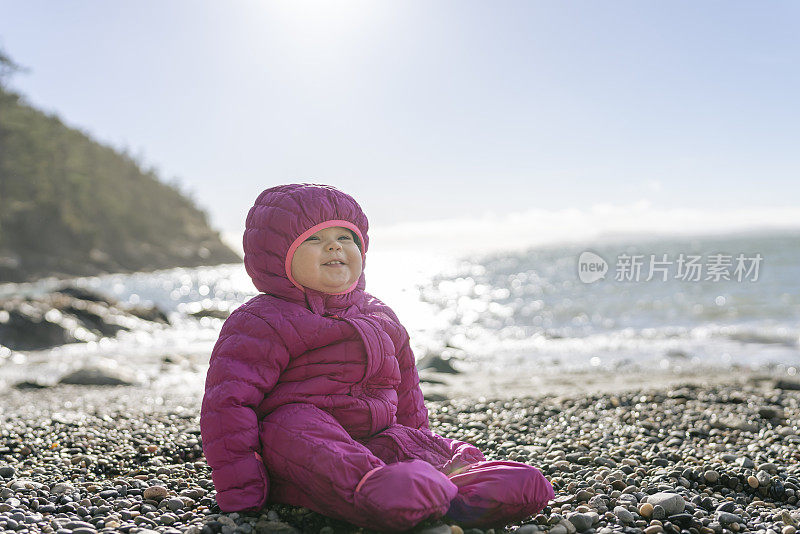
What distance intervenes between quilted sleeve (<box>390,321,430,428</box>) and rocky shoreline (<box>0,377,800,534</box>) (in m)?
0.83

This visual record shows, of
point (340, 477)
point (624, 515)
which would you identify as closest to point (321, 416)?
point (340, 477)

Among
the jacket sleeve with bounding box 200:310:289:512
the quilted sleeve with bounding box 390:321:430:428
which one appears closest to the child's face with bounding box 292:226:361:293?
the jacket sleeve with bounding box 200:310:289:512

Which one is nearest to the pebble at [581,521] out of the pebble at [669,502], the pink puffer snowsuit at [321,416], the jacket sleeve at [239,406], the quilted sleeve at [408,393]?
the pink puffer snowsuit at [321,416]

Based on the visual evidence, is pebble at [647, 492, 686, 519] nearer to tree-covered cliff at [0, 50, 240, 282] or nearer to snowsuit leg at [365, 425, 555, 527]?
snowsuit leg at [365, 425, 555, 527]

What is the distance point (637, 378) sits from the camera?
34.4 ft

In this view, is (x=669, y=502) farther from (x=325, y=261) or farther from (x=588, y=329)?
(x=588, y=329)

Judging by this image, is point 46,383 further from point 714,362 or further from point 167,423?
point 714,362

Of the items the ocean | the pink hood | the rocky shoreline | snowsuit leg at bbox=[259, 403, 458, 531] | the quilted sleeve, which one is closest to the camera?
snowsuit leg at bbox=[259, 403, 458, 531]

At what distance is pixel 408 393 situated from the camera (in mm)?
3752

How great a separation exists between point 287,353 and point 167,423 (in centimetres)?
300

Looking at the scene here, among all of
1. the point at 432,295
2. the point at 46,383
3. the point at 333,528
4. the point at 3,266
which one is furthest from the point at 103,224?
the point at 333,528

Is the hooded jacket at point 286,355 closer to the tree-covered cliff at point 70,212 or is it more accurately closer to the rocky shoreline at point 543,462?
the rocky shoreline at point 543,462

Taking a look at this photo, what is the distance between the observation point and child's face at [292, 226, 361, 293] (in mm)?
3340

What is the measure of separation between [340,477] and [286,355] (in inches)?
27.8
